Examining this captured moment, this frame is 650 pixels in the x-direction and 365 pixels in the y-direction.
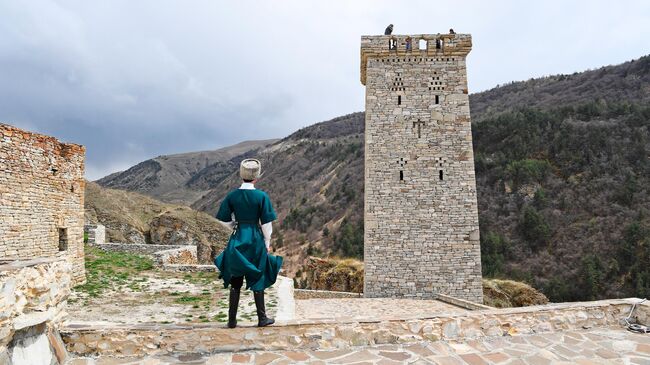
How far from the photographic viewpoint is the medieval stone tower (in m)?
12.8

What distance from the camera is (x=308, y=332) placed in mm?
3834

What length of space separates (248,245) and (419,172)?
10.2 meters

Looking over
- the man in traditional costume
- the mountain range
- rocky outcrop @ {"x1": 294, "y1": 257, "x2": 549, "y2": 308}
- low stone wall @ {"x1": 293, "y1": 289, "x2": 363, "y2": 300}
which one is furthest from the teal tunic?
the mountain range

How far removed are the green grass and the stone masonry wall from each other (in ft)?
1.99

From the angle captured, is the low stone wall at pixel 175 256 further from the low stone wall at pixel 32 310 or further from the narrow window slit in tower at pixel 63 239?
the low stone wall at pixel 32 310

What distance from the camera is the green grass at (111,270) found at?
34.8 feet

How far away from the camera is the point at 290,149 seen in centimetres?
6781

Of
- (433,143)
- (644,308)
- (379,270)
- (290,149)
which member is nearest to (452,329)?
(644,308)

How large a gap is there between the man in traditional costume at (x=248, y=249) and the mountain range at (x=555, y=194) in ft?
69.9

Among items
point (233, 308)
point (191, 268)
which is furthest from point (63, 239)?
point (233, 308)

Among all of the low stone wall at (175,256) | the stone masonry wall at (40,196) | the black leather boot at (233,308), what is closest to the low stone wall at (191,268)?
the low stone wall at (175,256)

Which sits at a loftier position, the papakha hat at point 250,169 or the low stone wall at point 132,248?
the papakha hat at point 250,169

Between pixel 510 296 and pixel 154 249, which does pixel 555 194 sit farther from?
pixel 154 249

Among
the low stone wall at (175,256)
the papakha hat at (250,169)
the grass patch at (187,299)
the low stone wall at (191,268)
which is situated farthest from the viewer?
the low stone wall at (175,256)
